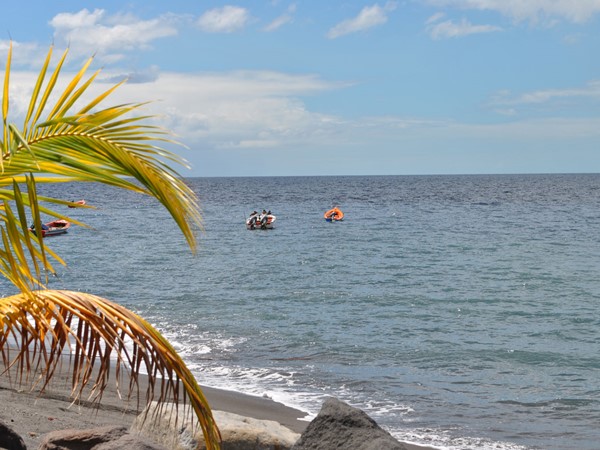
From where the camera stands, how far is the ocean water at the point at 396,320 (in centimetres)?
1056

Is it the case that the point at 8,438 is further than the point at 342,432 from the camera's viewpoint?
No

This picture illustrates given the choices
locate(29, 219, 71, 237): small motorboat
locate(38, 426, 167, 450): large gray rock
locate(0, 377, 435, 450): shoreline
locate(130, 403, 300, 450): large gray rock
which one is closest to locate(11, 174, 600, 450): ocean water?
locate(0, 377, 435, 450): shoreline

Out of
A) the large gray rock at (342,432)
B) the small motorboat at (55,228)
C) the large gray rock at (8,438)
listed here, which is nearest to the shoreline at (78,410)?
the large gray rock at (8,438)

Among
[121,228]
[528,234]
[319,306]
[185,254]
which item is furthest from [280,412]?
[121,228]

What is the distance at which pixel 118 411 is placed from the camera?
8.73 metres

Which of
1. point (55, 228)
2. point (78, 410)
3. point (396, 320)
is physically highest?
point (55, 228)

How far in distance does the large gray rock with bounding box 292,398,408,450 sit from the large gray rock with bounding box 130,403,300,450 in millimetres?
544

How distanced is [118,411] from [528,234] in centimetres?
3508

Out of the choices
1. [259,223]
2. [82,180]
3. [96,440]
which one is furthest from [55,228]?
[82,180]

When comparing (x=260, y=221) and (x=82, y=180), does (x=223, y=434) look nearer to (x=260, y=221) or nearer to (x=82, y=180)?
(x=82, y=180)

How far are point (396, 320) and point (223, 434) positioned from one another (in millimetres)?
10894

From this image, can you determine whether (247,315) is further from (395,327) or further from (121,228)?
(121,228)

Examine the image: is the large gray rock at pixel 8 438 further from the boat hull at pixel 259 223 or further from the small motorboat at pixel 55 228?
the boat hull at pixel 259 223

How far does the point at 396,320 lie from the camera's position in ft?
56.2
